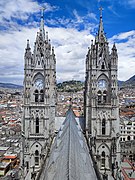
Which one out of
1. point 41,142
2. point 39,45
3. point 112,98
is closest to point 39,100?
point 41,142

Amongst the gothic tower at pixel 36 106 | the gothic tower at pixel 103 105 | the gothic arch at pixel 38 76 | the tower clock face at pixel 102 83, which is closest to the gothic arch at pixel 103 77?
the gothic tower at pixel 103 105

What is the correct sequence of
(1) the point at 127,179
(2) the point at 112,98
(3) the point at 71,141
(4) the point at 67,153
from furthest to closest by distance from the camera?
(1) the point at 127,179, (2) the point at 112,98, (3) the point at 71,141, (4) the point at 67,153

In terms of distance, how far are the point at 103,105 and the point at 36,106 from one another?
11.0 metres

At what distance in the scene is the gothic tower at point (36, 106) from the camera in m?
35.7

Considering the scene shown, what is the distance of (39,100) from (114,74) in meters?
13.1

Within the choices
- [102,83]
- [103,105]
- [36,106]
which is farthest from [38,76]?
[103,105]

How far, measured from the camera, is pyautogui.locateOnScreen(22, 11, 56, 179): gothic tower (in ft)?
117

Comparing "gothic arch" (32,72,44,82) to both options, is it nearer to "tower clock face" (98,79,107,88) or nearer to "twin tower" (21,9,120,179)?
"twin tower" (21,9,120,179)

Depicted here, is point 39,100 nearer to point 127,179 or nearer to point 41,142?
point 41,142

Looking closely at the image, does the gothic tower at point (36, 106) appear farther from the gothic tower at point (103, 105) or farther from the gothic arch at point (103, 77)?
the gothic arch at point (103, 77)

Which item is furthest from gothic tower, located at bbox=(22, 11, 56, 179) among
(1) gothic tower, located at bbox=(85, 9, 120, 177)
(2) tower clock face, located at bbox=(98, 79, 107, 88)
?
(2) tower clock face, located at bbox=(98, 79, 107, 88)

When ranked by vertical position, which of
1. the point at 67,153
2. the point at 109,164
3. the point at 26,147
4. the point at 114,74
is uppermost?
the point at 114,74

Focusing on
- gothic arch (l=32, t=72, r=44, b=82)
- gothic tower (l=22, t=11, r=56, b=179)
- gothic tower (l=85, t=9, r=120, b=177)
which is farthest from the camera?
gothic arch (l=32, t=72, r=44, b=82)

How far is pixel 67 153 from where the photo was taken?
20609 millimetres
